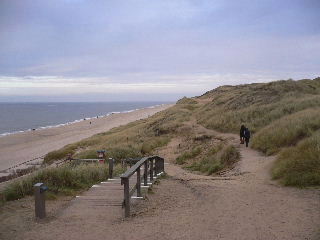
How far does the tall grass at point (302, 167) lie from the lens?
33.5 feet

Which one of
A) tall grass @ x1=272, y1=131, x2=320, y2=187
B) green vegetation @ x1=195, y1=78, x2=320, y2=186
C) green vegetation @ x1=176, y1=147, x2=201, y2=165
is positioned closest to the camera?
tall grass @ x1=272, y1=131, x2=320, y2=187

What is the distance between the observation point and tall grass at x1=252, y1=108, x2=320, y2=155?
17.2 meters

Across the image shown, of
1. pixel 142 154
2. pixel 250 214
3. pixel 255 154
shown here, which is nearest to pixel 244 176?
pixel 255 154

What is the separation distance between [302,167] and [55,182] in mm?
6964

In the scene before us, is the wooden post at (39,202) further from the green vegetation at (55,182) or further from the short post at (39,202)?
the green vegetation at (55,182)

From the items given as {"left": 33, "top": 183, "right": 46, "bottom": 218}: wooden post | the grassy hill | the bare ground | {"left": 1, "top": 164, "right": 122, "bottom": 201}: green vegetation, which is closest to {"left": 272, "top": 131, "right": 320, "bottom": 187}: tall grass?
the grassy hill

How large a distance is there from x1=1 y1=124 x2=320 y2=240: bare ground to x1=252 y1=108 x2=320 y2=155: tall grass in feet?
23.9

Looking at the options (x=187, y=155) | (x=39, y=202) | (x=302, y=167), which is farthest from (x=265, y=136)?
(x=39, y=202)

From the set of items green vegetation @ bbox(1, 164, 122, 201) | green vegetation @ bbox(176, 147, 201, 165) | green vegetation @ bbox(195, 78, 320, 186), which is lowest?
green vegetation @ bbox(176, 147, 201, 165)

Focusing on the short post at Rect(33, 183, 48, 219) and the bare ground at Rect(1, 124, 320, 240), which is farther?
the short post at Rect(33, 183, 48, 219)

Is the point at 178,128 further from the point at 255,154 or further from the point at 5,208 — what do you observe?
the point at 5,208

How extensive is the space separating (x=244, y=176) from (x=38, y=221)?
8.52 meters

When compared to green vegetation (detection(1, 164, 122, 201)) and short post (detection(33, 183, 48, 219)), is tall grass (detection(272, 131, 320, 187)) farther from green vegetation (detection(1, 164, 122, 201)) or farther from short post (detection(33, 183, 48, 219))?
short post (detection(33, 183, 48, 219))

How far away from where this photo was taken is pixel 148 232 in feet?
21.2
